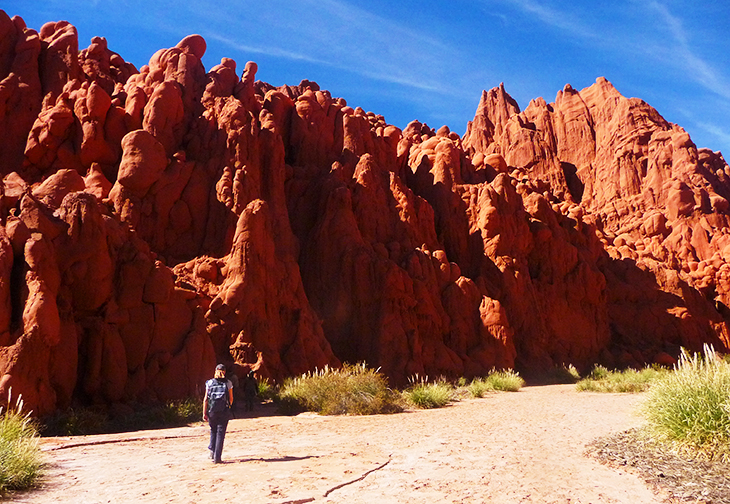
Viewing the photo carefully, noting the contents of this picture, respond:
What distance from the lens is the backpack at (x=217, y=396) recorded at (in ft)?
29.8

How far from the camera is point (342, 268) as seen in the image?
29188mm

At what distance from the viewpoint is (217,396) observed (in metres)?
9.17

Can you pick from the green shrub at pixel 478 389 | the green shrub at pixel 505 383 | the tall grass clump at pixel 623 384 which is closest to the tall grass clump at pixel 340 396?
the green shrub at pixel 478 389

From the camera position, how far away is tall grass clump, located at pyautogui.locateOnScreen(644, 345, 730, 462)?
855cm

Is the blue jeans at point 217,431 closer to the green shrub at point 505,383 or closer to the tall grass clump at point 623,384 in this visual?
the green shrub at point 505,383

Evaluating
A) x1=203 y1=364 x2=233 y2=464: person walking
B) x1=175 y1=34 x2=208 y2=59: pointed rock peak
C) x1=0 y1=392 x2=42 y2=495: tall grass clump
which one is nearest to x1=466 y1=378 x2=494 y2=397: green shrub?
x1=203 y1=364 x2=233 y2=464: person walking

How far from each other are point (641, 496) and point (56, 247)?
15.1 metres

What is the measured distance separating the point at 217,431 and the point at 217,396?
552 millimetres

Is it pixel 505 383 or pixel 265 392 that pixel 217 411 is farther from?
pixel 505 383

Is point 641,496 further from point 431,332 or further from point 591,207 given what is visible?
point 591,207

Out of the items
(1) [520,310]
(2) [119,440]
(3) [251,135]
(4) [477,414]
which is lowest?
(4) [477,414]

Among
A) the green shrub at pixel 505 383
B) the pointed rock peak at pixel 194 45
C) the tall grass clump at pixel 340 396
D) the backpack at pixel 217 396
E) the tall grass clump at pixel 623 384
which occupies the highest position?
the pointed rock peak at pixel 194 45

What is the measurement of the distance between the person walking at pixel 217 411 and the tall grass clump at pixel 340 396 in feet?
29.9

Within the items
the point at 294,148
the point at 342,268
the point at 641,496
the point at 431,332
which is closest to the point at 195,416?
the point at 641,496
